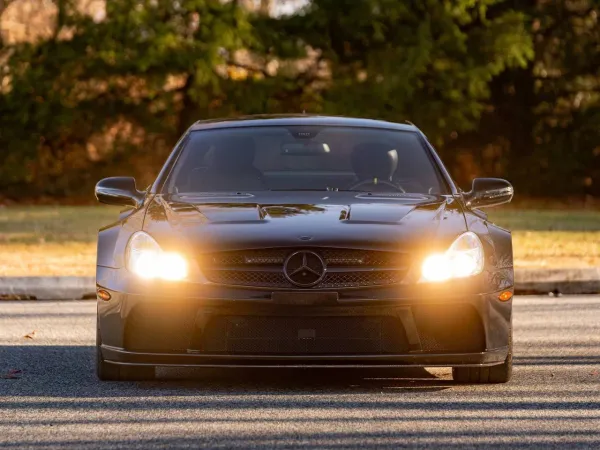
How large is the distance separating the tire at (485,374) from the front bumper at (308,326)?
11.7 inches

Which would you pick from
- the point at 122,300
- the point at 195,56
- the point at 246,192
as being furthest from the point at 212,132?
the point at 195,56

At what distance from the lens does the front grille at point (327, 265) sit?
7.56 metres

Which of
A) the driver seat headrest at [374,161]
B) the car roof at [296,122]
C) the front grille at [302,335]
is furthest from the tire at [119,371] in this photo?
the car roof at [296,122]

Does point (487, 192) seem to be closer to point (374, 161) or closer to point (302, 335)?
point (374, 161)

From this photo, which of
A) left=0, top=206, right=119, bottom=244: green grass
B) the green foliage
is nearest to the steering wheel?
left=0, top=206, right=119, bottom=244: green grass

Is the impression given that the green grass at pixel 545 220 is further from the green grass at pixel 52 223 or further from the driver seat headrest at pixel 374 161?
the driver seat headrest at pixel 374 161

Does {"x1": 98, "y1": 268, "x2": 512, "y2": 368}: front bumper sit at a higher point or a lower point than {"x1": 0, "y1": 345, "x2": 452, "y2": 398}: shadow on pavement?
higher

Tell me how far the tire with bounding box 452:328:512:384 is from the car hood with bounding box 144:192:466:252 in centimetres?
77

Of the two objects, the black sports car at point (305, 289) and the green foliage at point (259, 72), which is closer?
the black sports car at point (305, 289)

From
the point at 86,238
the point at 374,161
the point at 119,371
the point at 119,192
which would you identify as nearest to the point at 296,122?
the point at 374,161

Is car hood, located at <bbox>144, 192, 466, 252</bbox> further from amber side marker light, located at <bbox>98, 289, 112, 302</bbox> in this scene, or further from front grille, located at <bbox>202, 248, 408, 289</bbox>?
amber side marker light, located at <bbox>98, 289, 112, 302</bbox>

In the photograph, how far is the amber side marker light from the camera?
26.0 feet

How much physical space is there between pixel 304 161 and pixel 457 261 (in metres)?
1.79

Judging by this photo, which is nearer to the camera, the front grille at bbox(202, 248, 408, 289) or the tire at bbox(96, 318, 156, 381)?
the front grille at bbox(202, 248, 408, 289)
